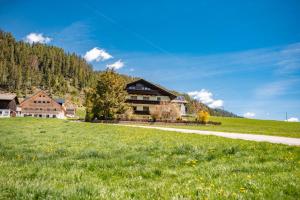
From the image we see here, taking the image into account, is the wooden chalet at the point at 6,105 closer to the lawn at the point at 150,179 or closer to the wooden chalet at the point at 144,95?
the wooden chalet at the point at 144,95

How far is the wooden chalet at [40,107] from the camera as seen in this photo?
145250 mm

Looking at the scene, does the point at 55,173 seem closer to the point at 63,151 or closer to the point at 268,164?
the point at 63,151

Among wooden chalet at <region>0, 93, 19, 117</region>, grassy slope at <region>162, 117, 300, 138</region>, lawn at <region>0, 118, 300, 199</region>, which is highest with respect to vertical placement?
wooden chalet at <region>0, 93, 19, 117</region>

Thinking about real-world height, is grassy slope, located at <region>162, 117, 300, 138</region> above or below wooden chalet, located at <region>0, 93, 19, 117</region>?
below

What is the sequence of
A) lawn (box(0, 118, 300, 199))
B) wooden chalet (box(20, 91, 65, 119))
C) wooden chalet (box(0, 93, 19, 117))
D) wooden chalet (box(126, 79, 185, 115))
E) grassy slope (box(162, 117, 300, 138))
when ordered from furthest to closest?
wooden chalet (box(20, 91, 65, 119)), wooden chalet (box(0, 93, 19, 117)), wooden chalet (box(126, 79, 185, 115)), grassy slope (box(162, 117, 300, 138)), lawn (box(0, 118, 300, 199))

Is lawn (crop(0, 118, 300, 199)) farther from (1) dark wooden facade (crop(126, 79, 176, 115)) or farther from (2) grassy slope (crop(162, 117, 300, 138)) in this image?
(1) dark wooden facade (crop(126, 79, 176, 115))

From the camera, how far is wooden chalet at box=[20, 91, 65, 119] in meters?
145

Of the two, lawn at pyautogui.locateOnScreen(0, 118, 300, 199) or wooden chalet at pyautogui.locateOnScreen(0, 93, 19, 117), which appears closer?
lawn at pyautogui.locateOnScreen(0, 118, 300, 199)

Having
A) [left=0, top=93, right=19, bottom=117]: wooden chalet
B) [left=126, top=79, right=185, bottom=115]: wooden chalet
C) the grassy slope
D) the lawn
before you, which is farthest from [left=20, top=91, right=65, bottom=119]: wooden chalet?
the lawn

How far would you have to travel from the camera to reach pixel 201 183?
24.7ft

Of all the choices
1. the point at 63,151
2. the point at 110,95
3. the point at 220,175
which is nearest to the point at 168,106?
the point at 110,95

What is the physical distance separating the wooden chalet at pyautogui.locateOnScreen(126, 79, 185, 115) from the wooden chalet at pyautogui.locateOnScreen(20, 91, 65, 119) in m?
65.3

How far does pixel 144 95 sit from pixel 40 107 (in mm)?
71530

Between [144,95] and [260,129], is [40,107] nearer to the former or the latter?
[144,95]
